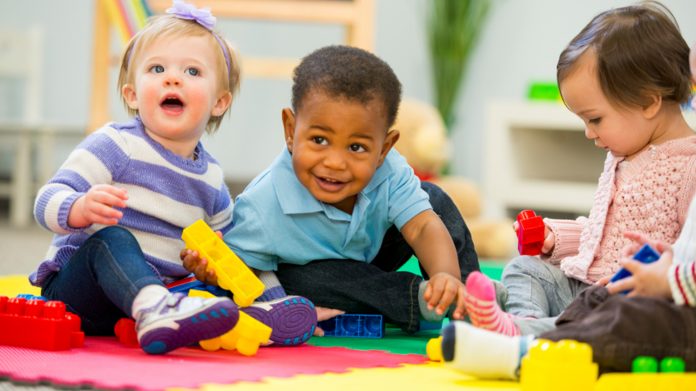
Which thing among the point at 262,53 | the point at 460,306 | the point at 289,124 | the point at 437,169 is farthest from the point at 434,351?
the point at 262,53

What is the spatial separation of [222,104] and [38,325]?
0.45m

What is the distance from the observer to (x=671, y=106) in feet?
4.18

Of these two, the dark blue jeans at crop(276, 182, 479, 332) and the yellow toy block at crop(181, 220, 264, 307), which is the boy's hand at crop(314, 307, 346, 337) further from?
the yellow toy block at crop(181, 220, 264, 307)

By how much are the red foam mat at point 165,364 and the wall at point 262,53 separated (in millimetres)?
2440

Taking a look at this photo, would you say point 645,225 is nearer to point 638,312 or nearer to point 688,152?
point 688,152

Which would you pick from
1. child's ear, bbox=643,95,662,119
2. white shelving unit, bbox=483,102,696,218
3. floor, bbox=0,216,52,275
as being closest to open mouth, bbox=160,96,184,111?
child's ear, bbox=643,95,662,119

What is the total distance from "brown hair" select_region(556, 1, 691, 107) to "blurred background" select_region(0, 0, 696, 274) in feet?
6.19

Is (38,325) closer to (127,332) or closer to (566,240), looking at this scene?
(127,332)

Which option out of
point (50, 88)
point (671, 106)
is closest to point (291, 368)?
point (671, 106)

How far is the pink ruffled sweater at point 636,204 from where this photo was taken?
1234 mm

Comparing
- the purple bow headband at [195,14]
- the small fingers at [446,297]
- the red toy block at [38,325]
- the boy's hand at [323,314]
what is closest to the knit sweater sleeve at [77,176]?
the red toy block at [38,325]

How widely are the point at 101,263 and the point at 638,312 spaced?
0.60 meters

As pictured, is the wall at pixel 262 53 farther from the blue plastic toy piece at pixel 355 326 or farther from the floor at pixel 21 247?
the blue plastic toy piece at pixel 355 326

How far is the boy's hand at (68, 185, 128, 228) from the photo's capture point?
112 centimetres
